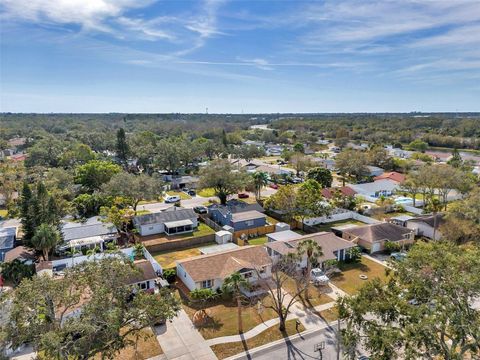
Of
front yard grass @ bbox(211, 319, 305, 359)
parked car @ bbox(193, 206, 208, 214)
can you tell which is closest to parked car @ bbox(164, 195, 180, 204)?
parked car @ bbox(193, 206, 208, 214)

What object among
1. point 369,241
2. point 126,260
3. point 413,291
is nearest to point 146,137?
point 369,241

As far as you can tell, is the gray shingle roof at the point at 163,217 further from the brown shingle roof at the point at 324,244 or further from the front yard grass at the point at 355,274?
the front yard grass at the point at 355,274

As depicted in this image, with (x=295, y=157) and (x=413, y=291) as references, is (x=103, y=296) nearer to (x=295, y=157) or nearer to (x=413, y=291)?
(x=413, y=291)

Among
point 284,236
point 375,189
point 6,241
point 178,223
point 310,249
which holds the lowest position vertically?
point 6,241

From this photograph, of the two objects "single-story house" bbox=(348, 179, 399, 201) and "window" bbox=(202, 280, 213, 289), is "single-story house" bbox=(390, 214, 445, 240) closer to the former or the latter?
"single-story house" bbox=(348, 179, 399, 201)

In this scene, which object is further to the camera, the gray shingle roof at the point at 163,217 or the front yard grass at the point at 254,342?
the gray shingle roof at the point at 163,217

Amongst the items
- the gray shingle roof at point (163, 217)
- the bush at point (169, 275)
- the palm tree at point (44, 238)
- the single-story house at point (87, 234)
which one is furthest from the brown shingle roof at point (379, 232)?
the palm tree at point (44, 238)

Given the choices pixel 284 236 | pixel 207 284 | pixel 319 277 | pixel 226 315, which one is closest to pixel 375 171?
pixel 284 236

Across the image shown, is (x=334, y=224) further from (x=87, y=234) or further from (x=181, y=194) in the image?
(x=87, y=234)
